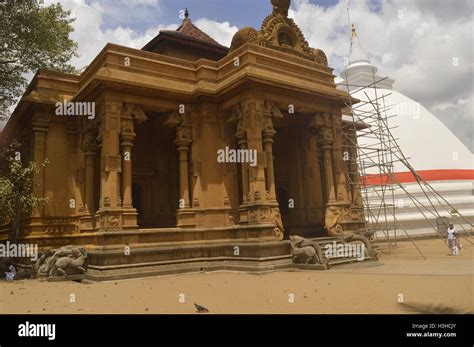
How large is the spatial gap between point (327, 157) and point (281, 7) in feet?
22.0

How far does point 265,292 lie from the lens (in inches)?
364

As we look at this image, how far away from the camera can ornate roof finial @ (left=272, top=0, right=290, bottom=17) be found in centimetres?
1706

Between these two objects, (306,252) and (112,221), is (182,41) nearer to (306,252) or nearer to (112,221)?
(112,221)

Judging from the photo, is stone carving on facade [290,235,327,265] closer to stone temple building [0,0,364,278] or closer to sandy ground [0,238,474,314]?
stone temple building [0,0,364,278]

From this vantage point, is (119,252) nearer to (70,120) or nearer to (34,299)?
(34,299)

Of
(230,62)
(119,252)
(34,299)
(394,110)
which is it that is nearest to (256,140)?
(230,62)

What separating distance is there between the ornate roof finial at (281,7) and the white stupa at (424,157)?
29.3ft

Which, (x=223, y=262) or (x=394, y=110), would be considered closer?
(x=223, y=262)

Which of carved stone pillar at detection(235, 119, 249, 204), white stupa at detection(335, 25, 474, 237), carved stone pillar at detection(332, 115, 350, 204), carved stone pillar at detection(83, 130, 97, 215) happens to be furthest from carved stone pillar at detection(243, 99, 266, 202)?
white stupa at detection(335, 25, 474, 237)

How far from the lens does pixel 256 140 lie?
1437cm

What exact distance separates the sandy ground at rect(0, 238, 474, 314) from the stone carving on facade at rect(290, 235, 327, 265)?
25.1 inches

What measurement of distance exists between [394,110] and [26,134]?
95.1ft

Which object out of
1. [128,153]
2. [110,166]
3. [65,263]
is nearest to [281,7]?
[128,153]
